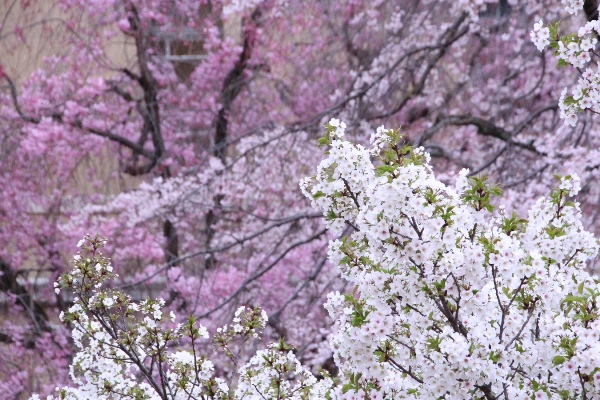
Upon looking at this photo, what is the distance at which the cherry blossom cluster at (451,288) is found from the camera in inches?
88.3

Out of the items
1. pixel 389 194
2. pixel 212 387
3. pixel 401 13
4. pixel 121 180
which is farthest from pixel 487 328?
pixel 121 180

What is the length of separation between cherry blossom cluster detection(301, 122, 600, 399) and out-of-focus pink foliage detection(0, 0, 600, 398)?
4074 mm

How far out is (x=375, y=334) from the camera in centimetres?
230

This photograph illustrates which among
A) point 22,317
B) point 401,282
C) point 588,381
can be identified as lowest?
point 588,381

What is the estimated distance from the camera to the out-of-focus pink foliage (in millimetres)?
7156

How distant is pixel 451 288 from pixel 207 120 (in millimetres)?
6232

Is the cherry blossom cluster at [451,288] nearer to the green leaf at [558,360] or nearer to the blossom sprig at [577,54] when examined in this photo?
the green leaf at [558,360]

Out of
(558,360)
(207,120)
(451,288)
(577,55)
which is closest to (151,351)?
(451,288)

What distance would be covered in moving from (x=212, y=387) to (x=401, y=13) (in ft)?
18.3

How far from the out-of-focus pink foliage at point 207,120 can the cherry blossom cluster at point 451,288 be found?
4.07m

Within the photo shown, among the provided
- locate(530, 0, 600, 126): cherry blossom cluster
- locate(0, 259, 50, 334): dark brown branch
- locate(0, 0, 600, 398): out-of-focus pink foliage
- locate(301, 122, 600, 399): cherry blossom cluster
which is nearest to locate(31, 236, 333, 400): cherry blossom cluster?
locate(301, 122, 600, 399): cherry blossom cluster

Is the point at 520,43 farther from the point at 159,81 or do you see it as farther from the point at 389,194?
the point at 389,194

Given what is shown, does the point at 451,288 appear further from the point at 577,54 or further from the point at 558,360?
the point at 577,54

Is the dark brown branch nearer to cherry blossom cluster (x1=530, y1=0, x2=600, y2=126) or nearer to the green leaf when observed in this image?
cherry blossom cluster (x1=530, y1=0, x2=600, y2=126)
